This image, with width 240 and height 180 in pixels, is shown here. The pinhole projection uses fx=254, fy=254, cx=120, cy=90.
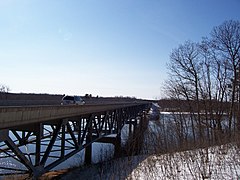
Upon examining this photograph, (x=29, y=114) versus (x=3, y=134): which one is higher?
(x=29, y=114)

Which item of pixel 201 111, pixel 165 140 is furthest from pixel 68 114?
pixel 201 111

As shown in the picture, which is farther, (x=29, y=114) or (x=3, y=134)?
(x=29, y=114)

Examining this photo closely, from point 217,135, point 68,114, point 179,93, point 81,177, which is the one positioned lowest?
point 81,177

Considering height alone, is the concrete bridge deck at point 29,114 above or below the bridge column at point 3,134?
above

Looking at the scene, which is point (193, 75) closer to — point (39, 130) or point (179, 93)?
point (179, 93)

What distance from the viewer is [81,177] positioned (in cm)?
1697

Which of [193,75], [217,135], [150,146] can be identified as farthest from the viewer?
[193,75]

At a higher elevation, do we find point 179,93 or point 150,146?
point 179,93

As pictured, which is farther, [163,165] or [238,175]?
[163,165]

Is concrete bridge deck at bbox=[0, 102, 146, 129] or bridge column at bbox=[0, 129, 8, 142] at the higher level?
concrete bridge deck at bbox=[0, 102, 146, 129]

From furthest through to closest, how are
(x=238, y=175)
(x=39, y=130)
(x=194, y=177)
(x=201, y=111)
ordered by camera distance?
(x=201, y=111), (x=39, y=130), (x=194, y=177), (x=238, y=175)

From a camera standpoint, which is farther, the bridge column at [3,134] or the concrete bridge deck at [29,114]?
the bridge column at [3,134]

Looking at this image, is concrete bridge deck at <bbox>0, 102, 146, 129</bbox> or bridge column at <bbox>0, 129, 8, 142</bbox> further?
bridge column at <bbox>0, 129, 8, 142</bbox>

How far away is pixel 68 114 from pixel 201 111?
14.7 m
